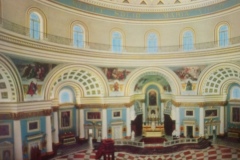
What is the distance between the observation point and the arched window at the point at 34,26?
1547cm

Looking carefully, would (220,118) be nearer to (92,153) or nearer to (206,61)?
(206,61)

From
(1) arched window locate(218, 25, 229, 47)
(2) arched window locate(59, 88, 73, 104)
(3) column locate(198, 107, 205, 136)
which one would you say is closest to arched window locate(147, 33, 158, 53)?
(1) arched window locate(218, 25, 229, 47)

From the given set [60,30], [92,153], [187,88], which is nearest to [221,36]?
[187,88]

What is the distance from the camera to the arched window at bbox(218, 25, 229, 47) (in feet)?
61.3

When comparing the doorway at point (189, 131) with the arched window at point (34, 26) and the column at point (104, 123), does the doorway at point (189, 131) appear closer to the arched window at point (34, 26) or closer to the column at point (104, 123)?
the column at point (104, 123)

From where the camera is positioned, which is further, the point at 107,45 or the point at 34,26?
the point at 107,45

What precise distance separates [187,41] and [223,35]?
3.21 metres

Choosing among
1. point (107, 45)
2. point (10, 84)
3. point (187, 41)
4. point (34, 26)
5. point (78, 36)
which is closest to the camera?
point (10, 84)

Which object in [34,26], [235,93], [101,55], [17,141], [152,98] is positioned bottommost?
[17,141]

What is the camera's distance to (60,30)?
17.4m

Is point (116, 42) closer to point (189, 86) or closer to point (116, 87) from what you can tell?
point (116, 87)

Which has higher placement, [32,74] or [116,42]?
[116,42]

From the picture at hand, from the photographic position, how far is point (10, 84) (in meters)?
13.9

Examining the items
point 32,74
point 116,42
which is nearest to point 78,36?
point 116,42
